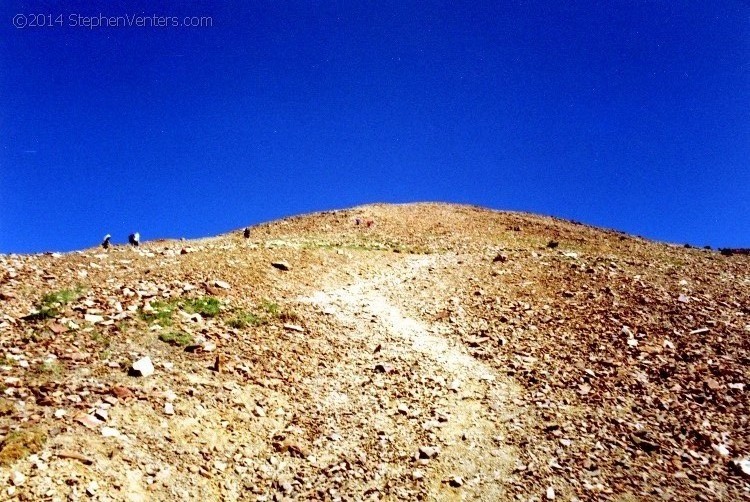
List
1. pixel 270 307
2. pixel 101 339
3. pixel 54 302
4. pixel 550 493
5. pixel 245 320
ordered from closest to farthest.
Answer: pixel 550 493, pixel 101 339, pixel 54 302, pixel 245 320, pixel 270 307

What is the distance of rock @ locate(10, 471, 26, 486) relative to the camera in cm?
581

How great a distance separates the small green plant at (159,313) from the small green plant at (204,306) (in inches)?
16.6

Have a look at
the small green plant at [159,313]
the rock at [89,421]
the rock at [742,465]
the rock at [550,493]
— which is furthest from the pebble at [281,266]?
the rock at [742,465]

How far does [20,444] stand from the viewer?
6320mm

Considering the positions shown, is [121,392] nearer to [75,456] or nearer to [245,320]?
[75,456]

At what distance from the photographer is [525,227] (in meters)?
28.5

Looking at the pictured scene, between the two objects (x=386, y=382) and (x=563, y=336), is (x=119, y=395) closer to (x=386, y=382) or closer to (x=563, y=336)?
(x=386, y=382)

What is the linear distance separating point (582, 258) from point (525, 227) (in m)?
10.5

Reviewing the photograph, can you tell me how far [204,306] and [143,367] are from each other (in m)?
3.02

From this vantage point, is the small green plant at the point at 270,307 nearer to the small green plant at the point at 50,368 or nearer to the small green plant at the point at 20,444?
the small green plant at the point at 50,368

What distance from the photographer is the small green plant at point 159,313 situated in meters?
10.4

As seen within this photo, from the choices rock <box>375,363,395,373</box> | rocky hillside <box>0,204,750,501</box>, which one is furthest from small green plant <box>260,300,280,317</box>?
rock <box>375,363,395,373</box>

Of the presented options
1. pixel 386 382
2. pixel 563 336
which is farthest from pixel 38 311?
pixel 563 336

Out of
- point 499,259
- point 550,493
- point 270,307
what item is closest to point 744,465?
point 550,493
